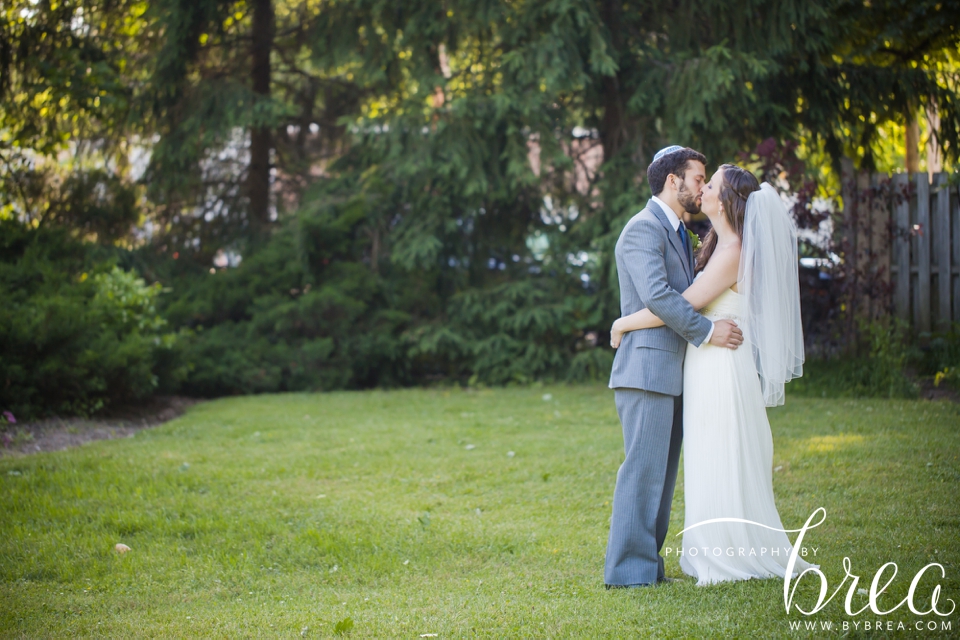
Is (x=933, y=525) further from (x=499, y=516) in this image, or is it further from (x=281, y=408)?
(x=281, y=408)

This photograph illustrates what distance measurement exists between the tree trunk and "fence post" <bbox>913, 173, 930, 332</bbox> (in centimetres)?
905

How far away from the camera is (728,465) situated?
3.59 m

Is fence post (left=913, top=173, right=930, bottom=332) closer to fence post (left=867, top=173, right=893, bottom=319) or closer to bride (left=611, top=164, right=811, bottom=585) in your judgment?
fence post (left=867, top=173, right=893, bottom=319)

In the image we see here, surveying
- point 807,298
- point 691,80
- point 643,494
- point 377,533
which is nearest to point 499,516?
point 377,533

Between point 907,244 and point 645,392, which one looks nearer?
point 645,392

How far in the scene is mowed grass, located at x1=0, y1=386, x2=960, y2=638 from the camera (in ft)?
11.2

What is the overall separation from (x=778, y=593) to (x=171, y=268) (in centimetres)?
1033

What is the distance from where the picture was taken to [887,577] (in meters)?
3.61

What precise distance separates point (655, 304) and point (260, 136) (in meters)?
10.6

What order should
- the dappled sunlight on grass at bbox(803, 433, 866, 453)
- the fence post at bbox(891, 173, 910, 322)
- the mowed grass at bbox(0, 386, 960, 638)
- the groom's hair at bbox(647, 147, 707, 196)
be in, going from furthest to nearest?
the fence post at bbox(891, 173, 910, 322), the dappled sunlight on grass at bbox(803, 433, 866, 453), the groom's hair at bbox(647, 147, 707, 196), the mowed grass at bbox(0, 386, 960, 638)

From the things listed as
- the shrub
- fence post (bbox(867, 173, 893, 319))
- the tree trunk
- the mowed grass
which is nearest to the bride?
the mowed grass

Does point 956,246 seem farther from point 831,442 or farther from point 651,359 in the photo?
point 651,359

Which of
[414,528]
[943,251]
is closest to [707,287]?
[414,528]

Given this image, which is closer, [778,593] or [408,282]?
[778,593]
